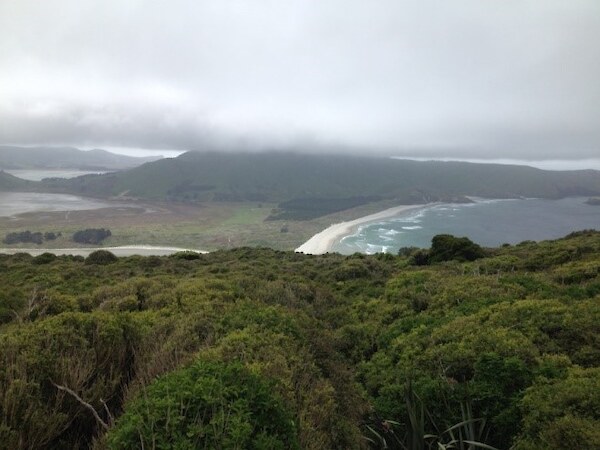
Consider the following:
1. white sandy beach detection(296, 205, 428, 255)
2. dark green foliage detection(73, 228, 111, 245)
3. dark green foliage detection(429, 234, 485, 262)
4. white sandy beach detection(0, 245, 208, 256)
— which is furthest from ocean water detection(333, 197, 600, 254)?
dark green foliage detection(73, 228, 111, 245)

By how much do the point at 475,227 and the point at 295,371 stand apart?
126m

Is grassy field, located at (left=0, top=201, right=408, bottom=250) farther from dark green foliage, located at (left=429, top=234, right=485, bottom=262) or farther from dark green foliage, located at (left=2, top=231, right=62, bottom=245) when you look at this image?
dark green foliage, located at (left=429, top=234, right=485, bottom=262)

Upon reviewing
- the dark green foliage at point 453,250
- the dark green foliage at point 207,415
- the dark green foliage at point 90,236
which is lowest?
the dark green foliage at point 90,236

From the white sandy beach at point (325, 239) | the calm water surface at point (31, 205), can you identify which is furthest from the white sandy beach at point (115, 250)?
the calm water surface at point (31, 205)

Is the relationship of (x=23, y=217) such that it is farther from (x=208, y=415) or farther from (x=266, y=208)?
(x=208, y=415)

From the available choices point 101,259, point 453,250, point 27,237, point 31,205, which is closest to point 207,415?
point 453,250

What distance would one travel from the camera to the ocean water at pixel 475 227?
293 feet

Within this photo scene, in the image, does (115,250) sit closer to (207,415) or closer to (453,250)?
(453,250)

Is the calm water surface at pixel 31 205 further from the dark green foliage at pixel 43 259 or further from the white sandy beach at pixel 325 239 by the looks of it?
the dark green foliage at pixel 43 259

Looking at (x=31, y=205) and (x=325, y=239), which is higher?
(x=31, y=205)

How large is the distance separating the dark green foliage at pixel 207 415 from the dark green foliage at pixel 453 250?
20.6 m

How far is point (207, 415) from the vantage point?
3.57 meters

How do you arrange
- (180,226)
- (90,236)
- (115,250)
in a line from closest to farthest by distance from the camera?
(115,250) → (90,236) → (180,226)

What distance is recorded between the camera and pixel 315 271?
21938 mm
